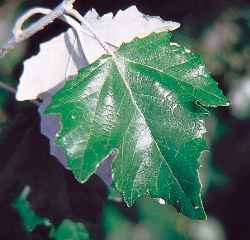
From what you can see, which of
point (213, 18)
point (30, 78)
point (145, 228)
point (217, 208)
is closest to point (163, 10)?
point (213, 18)

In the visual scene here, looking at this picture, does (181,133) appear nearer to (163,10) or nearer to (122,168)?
(122,168)

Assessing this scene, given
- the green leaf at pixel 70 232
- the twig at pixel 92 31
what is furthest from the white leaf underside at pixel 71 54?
the green leaf at pixel 70 232

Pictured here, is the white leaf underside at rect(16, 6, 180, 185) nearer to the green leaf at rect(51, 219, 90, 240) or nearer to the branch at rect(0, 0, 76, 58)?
the branch at rect(0, 0, 76, 58)

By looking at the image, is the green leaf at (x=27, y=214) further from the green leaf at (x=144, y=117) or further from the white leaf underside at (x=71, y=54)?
the green leaf at (x=144, y=117)

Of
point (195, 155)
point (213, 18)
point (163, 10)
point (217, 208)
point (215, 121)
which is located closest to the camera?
point (195, 155)

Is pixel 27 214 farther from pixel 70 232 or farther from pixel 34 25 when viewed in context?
pixel 34 25

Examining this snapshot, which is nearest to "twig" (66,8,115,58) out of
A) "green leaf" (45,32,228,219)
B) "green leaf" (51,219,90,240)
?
"green leaf" (45,32,228,219)

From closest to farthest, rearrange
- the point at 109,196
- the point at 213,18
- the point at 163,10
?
the point at 109,196 < the point at 163,10 < the point at 213,18
